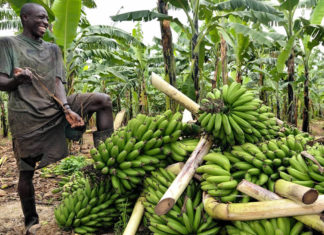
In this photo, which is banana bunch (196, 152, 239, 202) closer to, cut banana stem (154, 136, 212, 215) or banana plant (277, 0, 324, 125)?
cut banana stem (154, 136, 212, 215)

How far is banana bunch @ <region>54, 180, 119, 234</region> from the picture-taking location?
7.84 feet

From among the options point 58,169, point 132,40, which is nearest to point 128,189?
point 58,169

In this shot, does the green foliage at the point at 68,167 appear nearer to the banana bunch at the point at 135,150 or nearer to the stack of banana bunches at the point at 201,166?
the stack of banana bunches at the point at 201,166

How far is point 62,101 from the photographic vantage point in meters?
2.54

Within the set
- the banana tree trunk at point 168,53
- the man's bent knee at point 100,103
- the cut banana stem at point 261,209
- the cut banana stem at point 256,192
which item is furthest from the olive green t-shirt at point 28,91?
the banana tree trunk at point 168,53

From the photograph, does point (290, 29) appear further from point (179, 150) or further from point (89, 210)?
point (89, 210)

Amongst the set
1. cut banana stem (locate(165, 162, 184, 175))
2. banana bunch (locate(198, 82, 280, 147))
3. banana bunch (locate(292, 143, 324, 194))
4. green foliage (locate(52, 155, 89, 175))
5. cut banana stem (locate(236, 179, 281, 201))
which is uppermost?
banana bunch (locate(198, 82, 280, 147))

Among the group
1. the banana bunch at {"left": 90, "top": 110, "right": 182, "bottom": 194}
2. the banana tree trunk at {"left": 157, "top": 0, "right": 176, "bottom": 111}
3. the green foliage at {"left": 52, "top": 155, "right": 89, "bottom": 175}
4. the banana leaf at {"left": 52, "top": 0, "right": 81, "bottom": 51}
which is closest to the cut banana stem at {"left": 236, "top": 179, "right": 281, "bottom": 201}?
the banana bunch at {"left": 90, "top": 110, "right": 182, "bottom": 194}

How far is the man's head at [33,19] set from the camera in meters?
2.40

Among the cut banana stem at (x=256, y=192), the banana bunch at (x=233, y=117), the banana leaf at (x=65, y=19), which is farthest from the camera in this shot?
the banana leaf at (x=65, y=19)

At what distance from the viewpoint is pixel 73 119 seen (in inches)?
94.9

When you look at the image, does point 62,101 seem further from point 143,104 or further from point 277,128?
point 143,104

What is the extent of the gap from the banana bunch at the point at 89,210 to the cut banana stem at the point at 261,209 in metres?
1.03

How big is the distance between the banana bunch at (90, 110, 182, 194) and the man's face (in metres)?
1.17
